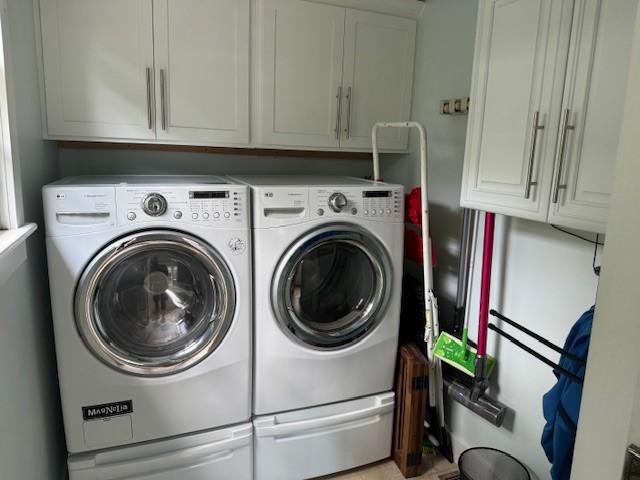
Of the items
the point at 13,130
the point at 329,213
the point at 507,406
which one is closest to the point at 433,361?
the point at 507,406

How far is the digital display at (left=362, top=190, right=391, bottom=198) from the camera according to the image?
190 cm

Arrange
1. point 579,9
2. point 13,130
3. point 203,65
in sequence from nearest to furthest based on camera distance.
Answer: point 579,9
point 13,130
point 203,65

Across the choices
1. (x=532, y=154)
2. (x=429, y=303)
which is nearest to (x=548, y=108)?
(x=532, y=154)

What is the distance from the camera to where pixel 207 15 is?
201 cm

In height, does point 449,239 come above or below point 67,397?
above

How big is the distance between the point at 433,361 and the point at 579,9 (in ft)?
4.78

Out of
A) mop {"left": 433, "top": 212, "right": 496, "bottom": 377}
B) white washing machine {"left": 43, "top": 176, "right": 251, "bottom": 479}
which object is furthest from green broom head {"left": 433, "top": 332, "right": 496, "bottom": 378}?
white washing machine {"left": 43, "top": 176, "right": 251, "bottom": 479}

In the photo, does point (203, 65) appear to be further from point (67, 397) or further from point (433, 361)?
point (433, 361)

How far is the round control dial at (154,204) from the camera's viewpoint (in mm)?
1601

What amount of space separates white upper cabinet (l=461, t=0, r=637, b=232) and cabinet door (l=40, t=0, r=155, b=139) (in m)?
1.39

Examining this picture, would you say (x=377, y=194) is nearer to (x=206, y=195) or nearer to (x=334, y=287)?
(x=334, y=287)

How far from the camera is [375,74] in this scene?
7.77 ft

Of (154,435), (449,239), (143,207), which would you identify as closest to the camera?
Result: (143,207)

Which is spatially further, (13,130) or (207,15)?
(207,15)
